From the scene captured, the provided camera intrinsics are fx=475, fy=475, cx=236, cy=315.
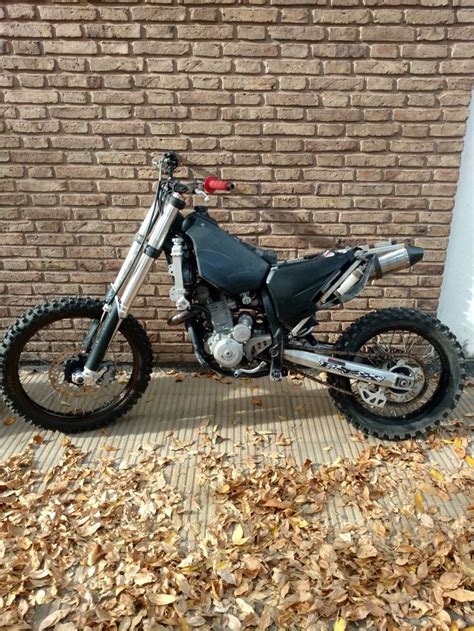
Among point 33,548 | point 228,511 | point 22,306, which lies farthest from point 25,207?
point 228,511

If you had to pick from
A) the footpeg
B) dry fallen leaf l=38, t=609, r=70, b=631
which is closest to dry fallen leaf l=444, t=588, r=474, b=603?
the footpeg

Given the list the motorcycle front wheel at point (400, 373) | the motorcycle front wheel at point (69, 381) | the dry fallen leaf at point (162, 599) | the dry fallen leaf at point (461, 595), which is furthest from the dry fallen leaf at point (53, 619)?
the motorcycle front wheel at point (400, 373)

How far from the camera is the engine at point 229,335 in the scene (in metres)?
2.71

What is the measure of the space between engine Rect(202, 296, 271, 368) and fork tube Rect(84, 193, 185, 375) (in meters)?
0.42

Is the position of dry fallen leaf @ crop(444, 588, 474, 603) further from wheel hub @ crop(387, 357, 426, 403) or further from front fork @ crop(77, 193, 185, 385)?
front fork @ crop(77, 193, 185, 385)

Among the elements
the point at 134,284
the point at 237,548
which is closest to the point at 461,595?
the point at 237,548

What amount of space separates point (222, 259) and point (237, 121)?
1.12 m

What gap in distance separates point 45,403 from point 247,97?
2438 millimetres

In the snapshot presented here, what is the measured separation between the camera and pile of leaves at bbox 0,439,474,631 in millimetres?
1871

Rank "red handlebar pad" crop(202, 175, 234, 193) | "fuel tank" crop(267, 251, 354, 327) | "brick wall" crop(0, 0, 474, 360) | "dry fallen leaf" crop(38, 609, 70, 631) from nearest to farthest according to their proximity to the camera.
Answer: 1. "dry fallen leaf" crop(38, 609, 70, 631)
2. "red handlebar pad" crop(202, 175, 234, 193)
3. "fuel tank" crop(267, 251, 354, 327)
4. "brick wall" crop(0, 0, 474, 360)

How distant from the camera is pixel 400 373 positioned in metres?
2.86

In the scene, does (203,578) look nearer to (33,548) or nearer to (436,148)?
(33,548)

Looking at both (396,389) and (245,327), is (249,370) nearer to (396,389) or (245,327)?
(245,327)

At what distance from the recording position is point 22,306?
11.6 feet
